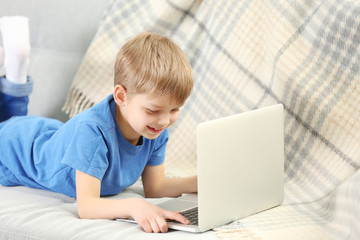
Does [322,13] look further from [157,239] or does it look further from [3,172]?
[3,172]

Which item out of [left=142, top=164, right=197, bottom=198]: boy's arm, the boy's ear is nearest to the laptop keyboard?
[left=142, top=164, right=197, bottom=198]: boy's arm

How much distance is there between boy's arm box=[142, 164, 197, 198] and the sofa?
5cm

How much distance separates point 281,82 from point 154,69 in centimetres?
50

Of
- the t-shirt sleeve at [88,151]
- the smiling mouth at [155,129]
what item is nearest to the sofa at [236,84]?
the t-shirt sleeve at [88,151]

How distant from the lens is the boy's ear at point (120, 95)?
4.06 feet

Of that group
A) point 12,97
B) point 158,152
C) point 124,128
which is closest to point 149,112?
point 124,128

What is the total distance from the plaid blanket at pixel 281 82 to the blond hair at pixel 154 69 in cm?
31

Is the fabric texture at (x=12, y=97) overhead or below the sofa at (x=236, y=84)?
below

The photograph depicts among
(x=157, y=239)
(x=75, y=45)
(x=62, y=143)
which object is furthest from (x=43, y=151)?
(x=75, y=45)

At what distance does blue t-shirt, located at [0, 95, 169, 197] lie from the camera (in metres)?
1.25

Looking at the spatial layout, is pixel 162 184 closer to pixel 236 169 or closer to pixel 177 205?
pixel 177 205

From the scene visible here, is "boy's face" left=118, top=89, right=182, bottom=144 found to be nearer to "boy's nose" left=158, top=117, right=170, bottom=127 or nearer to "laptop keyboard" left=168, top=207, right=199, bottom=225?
"boy's nose" left=158, top=117, right=170, bottom=127

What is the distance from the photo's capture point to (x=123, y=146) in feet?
4.40

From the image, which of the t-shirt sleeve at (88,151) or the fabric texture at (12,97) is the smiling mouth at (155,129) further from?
the fabric texture at (12,97)
